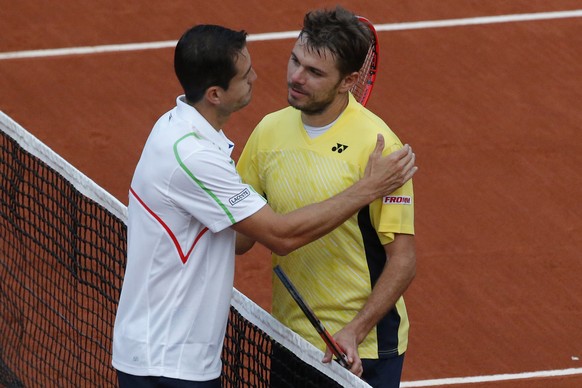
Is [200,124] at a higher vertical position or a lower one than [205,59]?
lower

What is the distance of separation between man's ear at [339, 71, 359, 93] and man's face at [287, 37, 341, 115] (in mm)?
31

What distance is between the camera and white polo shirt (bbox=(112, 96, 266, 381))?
4215mm

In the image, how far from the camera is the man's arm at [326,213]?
14.2 feet

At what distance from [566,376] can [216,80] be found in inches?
147

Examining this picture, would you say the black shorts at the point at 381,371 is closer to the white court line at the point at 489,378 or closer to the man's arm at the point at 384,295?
the man's arm at the point at 384,295

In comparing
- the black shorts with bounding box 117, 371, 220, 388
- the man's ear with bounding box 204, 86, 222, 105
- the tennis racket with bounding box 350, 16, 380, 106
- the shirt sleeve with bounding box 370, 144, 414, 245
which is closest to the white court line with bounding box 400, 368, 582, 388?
the tennis racket with bounding box 350, 16, 380, 106

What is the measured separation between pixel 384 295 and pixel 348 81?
33.4 inches

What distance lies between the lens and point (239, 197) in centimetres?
426

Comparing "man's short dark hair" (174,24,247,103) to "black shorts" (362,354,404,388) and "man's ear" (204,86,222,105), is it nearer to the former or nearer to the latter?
"man's ear" (204,86,222,105)

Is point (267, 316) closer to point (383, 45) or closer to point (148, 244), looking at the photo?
point (148, 244)

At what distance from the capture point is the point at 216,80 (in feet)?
14.1

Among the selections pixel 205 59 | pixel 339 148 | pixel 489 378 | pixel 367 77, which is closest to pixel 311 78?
pixel 339 148

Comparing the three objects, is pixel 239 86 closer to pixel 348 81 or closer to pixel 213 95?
pixel 213 95

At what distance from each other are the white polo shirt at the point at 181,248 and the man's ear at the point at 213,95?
7cm
